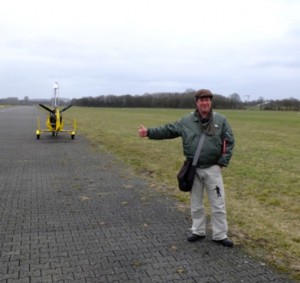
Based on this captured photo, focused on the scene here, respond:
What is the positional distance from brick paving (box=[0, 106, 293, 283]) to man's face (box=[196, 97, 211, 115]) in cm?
168

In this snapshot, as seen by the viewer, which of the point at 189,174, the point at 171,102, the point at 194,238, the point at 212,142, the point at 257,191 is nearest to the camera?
the point at 212,142

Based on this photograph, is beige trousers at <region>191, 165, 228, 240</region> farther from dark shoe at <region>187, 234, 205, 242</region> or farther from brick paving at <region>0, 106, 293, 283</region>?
brick paving at <region>0, 106, 293, 283</region>

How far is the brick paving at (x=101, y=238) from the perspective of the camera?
4145 millimetres

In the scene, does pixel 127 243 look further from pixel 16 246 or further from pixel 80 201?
pixel 80 201

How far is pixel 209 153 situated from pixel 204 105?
59 centimetres

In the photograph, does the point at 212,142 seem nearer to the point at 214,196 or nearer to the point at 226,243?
the point at 214,196

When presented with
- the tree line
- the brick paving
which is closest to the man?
the brick paving

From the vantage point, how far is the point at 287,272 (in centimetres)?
425

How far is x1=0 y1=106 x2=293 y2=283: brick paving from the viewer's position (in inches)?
163

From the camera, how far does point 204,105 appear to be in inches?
193

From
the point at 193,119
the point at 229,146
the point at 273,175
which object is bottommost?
the point at 273,175

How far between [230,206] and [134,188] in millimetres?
2166

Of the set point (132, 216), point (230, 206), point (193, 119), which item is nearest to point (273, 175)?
Answer: point (230, 206)

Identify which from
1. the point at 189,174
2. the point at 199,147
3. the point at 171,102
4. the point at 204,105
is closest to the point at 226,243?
the point at 189,174
